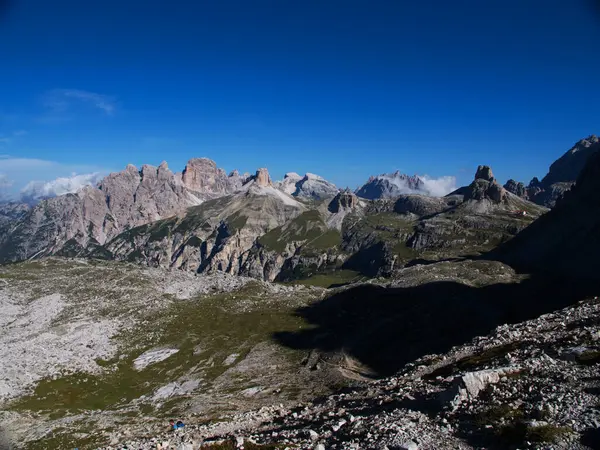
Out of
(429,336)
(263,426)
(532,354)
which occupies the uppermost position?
(532,354)

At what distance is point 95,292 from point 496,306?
165m

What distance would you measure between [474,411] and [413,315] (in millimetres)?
102184

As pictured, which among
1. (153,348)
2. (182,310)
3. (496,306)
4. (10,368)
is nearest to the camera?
(10,368)

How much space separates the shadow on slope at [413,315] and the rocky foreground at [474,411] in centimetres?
5643

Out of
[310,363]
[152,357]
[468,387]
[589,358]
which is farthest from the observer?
[152,357]

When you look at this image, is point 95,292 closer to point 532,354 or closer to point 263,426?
point 263,426

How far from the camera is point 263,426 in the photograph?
126ft

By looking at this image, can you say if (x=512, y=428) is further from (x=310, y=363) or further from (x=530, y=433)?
(x=310, y=363)

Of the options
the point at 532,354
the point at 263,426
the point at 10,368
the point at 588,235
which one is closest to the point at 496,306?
the point at 588,235

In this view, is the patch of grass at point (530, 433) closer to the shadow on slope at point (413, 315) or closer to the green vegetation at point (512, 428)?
the green vegetation at point (512, 428)

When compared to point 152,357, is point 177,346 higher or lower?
higher

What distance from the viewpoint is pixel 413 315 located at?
124375 mm

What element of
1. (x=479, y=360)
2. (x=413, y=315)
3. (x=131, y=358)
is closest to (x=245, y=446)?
(x=479, y=360)

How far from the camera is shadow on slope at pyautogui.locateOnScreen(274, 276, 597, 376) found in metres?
106
